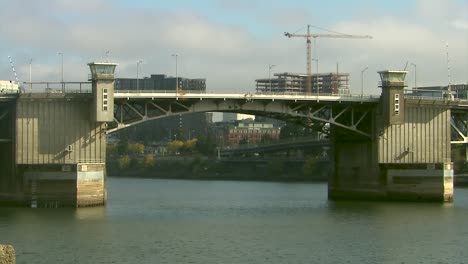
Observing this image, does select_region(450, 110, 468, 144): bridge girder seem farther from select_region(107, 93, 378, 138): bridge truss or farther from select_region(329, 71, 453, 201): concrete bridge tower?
select_region(107, 93, 378, 138): bridge truss

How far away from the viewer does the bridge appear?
352 ft

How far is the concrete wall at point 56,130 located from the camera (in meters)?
108

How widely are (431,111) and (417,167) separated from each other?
838 centimetres

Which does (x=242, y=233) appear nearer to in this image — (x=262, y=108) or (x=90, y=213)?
(x=90, y=213)

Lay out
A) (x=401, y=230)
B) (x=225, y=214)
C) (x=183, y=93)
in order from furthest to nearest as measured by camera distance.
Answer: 1. (x=183, y=93)
2. (x=225, y=214)
3. (x=401, y=230)

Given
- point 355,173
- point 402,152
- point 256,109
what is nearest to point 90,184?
point 256,109

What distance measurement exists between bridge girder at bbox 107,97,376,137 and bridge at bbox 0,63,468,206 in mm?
123

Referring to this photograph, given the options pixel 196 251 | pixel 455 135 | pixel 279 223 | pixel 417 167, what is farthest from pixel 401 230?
pixel 455 135

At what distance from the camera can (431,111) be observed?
125438 millimetres

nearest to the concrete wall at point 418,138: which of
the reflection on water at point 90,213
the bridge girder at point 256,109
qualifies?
the bridge girder at point 256,109

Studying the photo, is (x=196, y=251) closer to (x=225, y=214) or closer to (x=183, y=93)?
(x=225, y=214)

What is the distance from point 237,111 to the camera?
120 meters

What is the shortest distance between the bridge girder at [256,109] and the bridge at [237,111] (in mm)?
123

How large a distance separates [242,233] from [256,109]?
122ft
